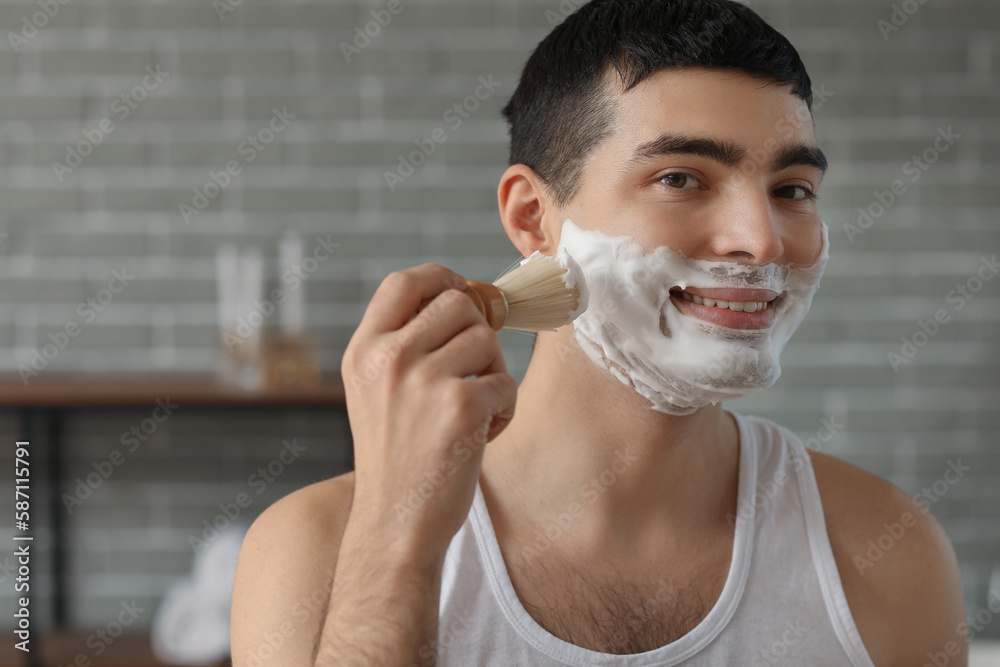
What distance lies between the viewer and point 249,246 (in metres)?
2.29

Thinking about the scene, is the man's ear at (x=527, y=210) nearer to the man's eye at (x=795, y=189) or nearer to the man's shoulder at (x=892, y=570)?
the man's eye at (x=795, y=189)

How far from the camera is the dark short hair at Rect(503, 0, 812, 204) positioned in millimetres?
1016

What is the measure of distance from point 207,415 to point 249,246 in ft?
1.57

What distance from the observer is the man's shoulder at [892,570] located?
1.07 meters

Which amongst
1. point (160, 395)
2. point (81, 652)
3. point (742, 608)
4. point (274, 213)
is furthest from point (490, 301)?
point (81, 652)

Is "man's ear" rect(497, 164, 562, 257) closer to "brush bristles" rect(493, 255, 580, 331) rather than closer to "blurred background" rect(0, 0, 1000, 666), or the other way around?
"brush bristles" rect(493, 255, 580, 331)

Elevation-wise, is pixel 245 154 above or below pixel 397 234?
above

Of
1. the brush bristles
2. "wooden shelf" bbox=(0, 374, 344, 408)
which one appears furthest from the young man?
"wooden shelf" bbox=(0, 374, 344, 408)

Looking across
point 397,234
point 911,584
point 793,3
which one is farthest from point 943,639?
point 793,3

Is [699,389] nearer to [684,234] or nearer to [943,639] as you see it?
[684,234]

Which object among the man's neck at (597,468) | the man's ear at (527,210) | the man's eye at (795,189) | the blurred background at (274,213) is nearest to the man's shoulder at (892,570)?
the man's neck at (597,468)

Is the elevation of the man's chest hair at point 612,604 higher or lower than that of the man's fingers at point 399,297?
lower

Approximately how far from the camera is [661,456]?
112 cm

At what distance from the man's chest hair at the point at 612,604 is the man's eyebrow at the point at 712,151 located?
516 millimetres
